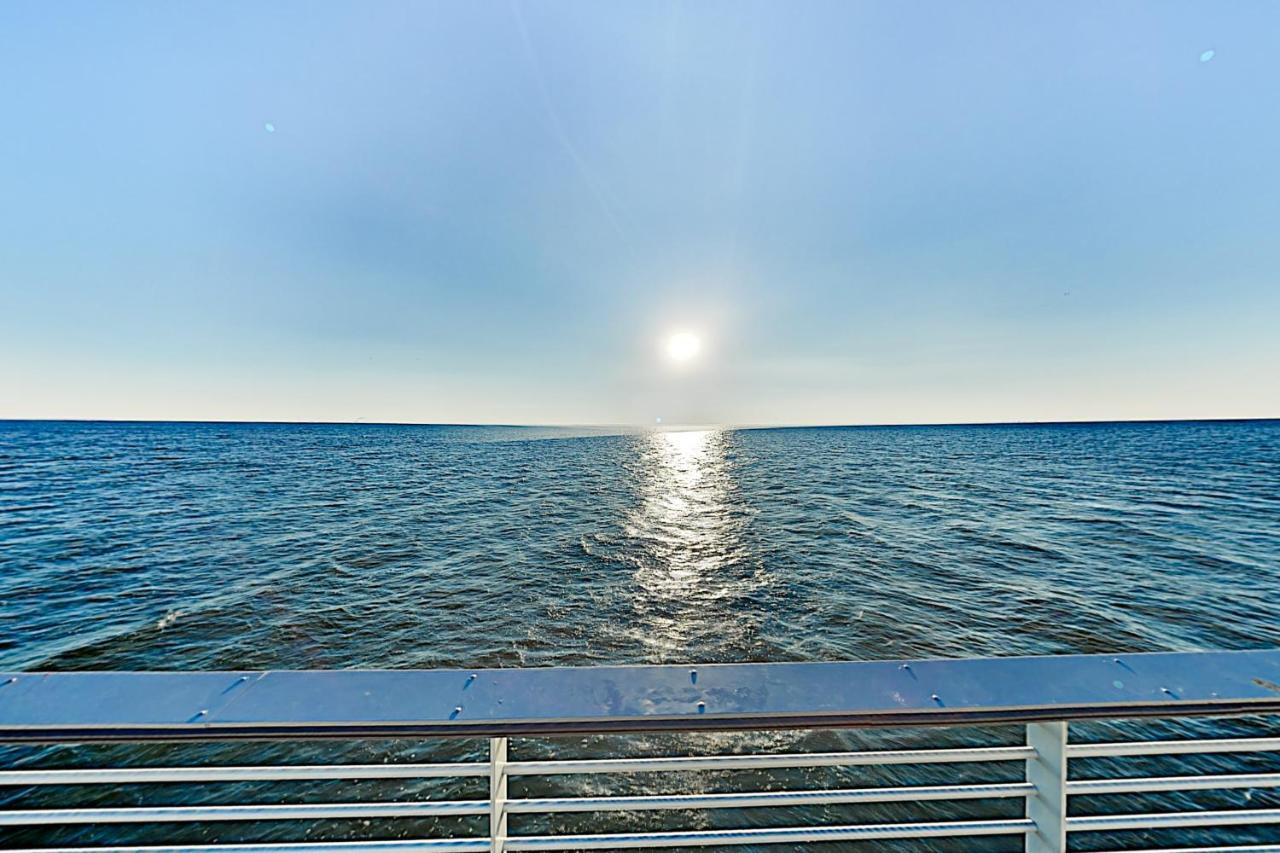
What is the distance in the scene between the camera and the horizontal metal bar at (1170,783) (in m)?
1.28

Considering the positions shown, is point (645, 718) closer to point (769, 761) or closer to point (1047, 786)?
point (769, 761)

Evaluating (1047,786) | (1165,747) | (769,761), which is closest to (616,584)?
(769,761)

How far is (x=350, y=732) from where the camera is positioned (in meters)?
1.19

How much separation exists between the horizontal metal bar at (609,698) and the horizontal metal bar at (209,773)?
Result: 10cm

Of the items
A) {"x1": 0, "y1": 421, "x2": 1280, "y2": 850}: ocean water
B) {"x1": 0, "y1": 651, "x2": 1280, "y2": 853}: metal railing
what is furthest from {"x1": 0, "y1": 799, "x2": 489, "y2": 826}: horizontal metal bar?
{"x1": 0, "y1": 421, "x2": 1280, "y2": 850}: ocean water

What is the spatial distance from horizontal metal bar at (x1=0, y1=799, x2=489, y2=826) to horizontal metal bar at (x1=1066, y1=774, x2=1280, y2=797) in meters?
1.71

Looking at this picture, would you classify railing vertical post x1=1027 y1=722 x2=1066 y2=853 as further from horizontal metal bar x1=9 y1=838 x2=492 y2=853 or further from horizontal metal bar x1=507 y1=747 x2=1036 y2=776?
horizontal metal bar x1=9 y1=838 x2=492 y2=853

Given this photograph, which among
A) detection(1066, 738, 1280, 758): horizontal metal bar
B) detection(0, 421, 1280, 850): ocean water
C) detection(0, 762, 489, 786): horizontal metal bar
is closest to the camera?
detection(0, 762, 489, 786): horizontal metal bar

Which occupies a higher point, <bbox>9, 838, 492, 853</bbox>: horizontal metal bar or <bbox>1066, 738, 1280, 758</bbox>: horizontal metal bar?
<bbox>1066, 738, 1280, 758</bbox>: horizontal metal bar

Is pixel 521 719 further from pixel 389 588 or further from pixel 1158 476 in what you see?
pixel 1158 476

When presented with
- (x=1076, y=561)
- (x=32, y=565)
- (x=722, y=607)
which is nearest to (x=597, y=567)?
(x=722, y=607)

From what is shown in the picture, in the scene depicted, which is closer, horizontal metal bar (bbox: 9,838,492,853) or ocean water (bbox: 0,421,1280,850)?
horizontal metal bar (bbox: 9,838,492,853)

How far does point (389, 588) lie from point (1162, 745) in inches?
335

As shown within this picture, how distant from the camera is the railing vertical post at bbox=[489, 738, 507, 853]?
1302 millimetres
